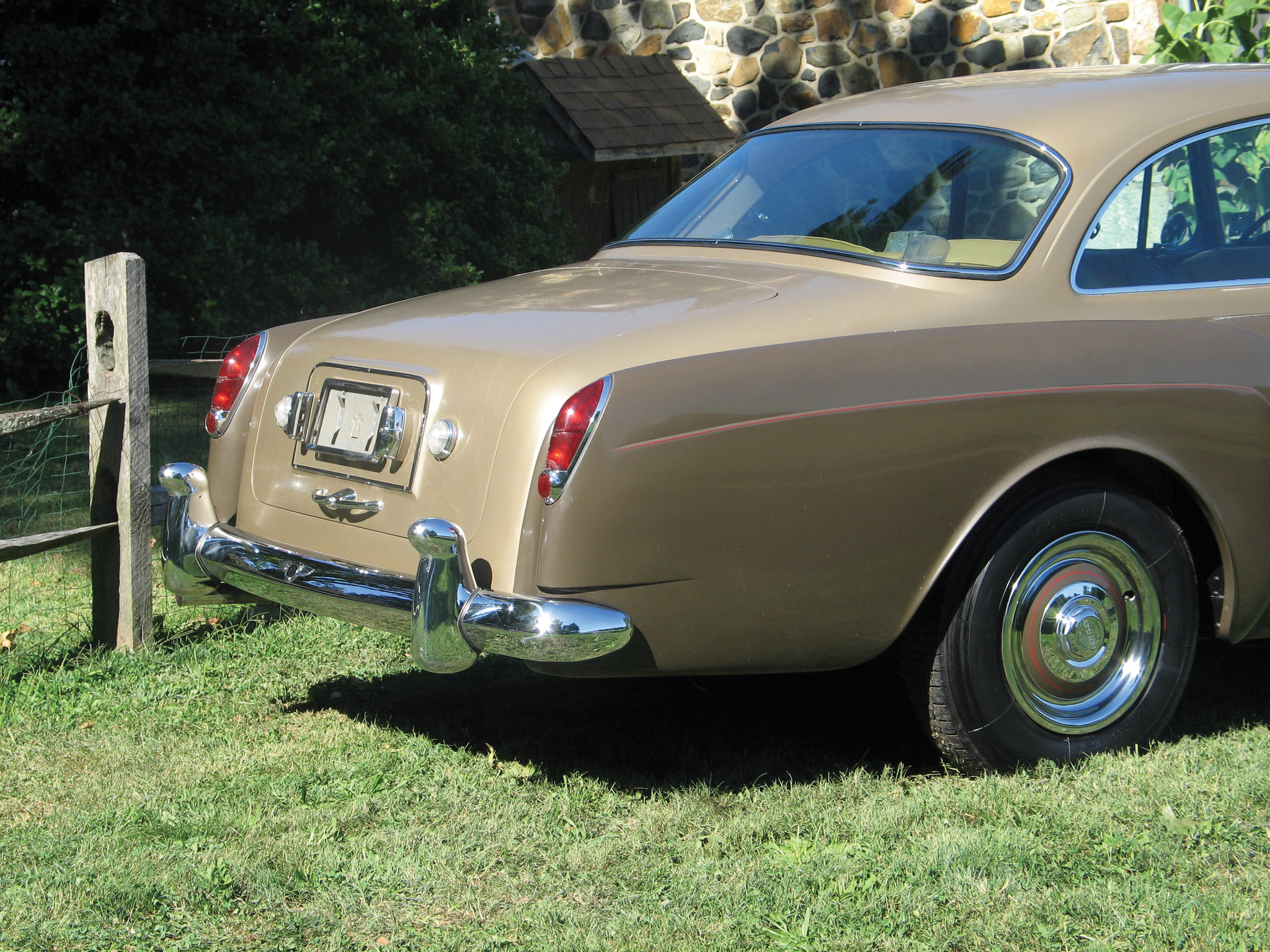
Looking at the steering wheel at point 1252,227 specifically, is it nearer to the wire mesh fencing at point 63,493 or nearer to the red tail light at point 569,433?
the red tail light at point 569,433

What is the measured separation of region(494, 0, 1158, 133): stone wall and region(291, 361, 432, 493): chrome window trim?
10298mm

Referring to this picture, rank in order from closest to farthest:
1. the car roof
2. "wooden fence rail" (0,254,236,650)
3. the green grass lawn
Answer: the green grass lawn
the car roof
"wooden fence rail" (0,254,236,650)

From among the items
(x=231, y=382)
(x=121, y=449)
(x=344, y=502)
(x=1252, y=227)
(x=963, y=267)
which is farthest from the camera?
(x=121, y=449)

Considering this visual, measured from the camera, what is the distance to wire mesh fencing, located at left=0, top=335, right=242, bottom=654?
16.4 ft

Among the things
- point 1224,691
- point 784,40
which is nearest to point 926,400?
point 1224,691

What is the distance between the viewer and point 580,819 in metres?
3.30

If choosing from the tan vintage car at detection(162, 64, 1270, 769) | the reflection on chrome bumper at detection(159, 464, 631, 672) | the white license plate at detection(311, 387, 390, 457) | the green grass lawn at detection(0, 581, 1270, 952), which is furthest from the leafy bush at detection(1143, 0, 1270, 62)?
the reflection on chrome bumper at detection(159, 464, 631, 672)

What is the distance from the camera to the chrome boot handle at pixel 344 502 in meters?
3.32

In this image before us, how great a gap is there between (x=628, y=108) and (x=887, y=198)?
969cm

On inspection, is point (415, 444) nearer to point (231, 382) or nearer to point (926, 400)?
point (231, 382)

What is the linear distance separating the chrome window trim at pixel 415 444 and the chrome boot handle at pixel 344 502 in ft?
0.13

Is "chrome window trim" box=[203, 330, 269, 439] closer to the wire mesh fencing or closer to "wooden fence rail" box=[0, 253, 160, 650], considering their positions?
"wooden fence rail" box=[0, 253, 160, 650]

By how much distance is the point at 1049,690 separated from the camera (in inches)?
138

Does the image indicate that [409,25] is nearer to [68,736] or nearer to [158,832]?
[68,736]
